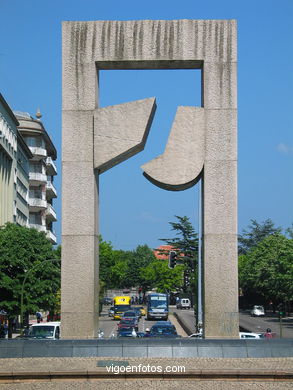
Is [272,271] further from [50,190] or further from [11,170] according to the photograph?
[50,190]

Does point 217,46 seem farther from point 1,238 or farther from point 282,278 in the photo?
point 282,278

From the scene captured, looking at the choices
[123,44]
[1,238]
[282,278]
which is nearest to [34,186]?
[282,278]

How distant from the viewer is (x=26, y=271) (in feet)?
176

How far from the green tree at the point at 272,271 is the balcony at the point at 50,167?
1140 inches

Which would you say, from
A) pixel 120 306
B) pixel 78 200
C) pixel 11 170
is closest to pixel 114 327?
pixel 120 306

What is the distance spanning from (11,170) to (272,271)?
29.8 m

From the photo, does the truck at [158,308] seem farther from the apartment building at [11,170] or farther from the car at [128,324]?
the car at [128,324]

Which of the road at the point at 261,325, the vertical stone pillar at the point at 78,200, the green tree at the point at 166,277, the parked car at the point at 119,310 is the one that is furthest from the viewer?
the green tree at the point at 166,277

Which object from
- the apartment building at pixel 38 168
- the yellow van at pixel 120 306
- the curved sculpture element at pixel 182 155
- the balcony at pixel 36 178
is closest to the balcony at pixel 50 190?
the apartment building at pixel 38 168

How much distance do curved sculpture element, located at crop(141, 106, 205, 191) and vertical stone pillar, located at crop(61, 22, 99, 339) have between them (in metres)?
1.80

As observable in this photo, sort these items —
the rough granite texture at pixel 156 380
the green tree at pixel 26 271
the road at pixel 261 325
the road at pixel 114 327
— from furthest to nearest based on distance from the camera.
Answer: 1. the road at pixel 261 325
2. the road at pixel 114 327
3. the green tree at pixel 26 271
4. the rough granite texture at pixel 156 380

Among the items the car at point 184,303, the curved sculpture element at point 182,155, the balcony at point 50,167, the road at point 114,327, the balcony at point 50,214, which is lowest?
the road at point 114,327

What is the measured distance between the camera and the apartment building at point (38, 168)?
9344 centimetres

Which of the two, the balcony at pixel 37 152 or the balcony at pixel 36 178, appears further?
the balcony at pixel 36 178
